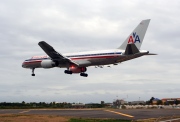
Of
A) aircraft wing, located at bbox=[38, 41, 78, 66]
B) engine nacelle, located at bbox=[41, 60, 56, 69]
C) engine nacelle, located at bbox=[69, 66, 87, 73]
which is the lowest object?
engine nacelle, located at bbox=[69, 66, 87, 73]

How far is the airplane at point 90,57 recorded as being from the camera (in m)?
52.9

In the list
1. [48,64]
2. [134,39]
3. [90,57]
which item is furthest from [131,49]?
[48,64]

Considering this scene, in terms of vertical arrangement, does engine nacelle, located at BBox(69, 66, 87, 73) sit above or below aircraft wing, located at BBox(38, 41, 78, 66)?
below

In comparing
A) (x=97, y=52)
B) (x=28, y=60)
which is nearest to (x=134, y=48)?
(x=97, y=52)

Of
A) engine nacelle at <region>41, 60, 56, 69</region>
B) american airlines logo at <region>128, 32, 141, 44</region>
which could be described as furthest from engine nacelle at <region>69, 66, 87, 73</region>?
american airlines logo at <region>128, 32, 141, 44</region>

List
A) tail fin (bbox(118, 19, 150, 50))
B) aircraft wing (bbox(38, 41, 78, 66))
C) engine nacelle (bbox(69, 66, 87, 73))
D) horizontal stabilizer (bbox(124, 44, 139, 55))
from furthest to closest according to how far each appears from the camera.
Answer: engine nacelle (bbox(69, 66, 87, 73)) → aircraft wing (bbox(38, 41, 78, 66)) → tail fin (bbox(118, 19, 150, 50)) → horizontal stabilizer (bbox(124, 44, 139, 55))

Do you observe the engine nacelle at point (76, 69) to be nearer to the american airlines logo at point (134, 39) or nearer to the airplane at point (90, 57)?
the airplane at point (90, 57)

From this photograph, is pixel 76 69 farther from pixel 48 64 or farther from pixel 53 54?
pixel 48 64

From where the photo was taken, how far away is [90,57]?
5662cm

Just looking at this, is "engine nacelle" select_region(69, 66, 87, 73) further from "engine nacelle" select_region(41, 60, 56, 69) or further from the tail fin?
the tail fin

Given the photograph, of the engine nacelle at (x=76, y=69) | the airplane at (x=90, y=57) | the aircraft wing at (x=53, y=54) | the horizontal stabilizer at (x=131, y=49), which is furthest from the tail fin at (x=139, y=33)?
the aircraft wing at (x=53, y=54)

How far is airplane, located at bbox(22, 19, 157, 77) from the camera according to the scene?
5295 centimetres

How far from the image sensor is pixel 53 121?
3212cm

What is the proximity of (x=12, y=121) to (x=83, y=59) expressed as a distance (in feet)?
89.0
